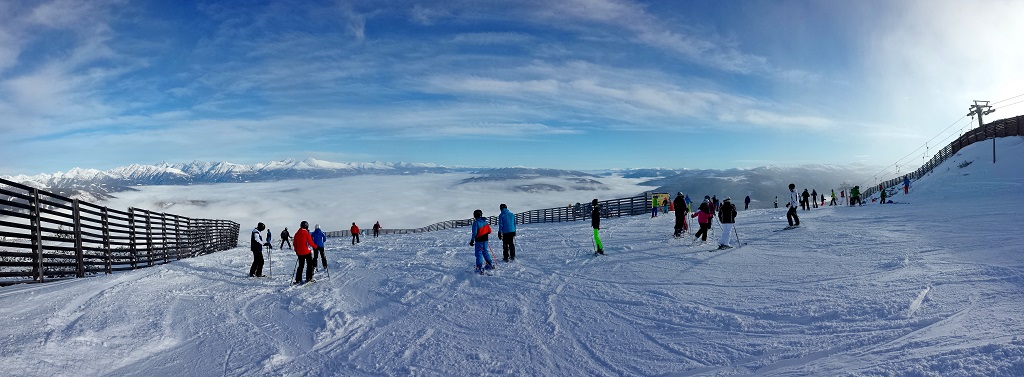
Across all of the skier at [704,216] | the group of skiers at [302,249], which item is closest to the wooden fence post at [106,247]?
the group of skiers at [302,249]

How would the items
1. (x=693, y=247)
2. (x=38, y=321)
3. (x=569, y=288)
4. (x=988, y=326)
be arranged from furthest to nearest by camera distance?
(x=693, y=247) → (x=569, y=288) → (x=38, y=321) → (x=988, y=326)

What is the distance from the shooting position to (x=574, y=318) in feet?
21.4

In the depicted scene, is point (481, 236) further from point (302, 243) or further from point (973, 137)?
point (973, 137)

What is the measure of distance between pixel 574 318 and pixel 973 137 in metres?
55.4

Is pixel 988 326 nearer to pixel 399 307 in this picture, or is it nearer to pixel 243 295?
pixel 399 307

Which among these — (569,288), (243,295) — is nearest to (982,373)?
(569,288)

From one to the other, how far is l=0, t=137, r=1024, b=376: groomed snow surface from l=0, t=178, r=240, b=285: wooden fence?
97 centimetres

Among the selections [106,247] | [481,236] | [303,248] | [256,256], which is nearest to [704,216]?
[481,236]

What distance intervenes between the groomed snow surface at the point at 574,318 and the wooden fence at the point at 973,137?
34.0m

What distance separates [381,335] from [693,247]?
971cm

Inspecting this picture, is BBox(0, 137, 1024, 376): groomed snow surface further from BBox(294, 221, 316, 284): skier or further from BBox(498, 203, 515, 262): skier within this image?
BBox(498, 203, 515, 262): skier

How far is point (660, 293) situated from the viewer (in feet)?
25.2

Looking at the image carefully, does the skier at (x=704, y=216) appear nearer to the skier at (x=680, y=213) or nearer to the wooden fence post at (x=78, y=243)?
the skier at (x=680, y=213)

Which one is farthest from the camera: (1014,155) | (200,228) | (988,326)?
(1014,155)
